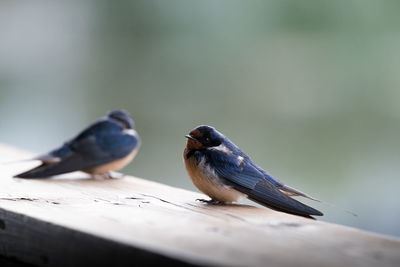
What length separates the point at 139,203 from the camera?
1818mm

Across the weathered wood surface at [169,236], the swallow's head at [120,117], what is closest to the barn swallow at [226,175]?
the weathered wood surface at [169,236]

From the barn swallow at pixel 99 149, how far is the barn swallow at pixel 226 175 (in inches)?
30.5

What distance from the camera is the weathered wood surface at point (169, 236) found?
118 centimetres

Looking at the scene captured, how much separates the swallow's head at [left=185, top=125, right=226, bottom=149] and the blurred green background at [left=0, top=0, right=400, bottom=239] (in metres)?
2.80

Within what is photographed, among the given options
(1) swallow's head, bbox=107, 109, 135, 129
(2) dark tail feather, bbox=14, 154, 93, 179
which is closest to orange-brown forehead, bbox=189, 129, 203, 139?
(2) dark tail feather, bbox=14, 154, 93, 179

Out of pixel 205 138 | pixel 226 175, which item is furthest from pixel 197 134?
pixel 226 175

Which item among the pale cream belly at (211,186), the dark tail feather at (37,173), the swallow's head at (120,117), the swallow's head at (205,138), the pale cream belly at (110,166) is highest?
the swallow's head at (205,138)

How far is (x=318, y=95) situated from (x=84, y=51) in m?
3.32

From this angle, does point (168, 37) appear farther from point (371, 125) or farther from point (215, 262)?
point (215, 262)

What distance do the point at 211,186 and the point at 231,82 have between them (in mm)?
5600

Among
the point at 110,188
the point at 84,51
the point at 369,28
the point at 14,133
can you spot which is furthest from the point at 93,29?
the point at 110,188

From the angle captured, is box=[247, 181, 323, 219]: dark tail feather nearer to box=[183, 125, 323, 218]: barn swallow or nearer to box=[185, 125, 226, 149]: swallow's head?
box=[183, 125, 323, 218]: barn swallow

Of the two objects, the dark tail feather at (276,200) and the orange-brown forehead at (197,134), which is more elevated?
the orange-brown forehead at (197,134)

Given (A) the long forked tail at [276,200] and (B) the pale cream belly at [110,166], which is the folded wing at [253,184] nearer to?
(A) the long forked tail at [276,200]
